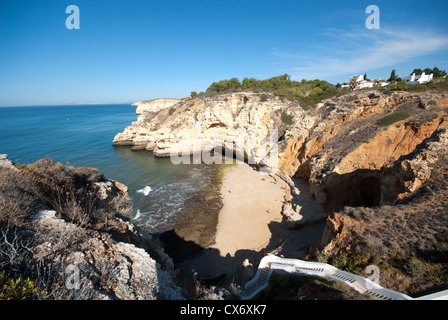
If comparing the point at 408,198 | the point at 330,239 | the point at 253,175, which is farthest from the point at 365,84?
→ the point at 330,239

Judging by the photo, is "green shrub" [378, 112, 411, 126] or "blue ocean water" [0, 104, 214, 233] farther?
"blue ocean water" [0, 104, 214, 233]

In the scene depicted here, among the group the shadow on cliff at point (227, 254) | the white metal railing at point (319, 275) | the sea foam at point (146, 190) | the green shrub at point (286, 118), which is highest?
the green shrub at point (286, 118)

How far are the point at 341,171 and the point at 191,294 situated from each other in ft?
40.3

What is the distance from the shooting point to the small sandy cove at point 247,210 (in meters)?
12.3

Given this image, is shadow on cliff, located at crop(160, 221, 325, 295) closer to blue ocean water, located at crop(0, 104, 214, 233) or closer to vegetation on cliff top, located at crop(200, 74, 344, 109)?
blue ocean water, located at crop(0, 104, 214, 233)

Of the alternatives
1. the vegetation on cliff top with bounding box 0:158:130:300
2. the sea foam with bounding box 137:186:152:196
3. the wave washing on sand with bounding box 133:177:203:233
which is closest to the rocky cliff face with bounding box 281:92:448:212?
the wave washing on sand with bounding box 133:177:203:233

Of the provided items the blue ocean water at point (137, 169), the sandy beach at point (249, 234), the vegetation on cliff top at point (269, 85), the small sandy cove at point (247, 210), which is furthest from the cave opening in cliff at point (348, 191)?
the vegetation on cliff top at point (269, 85)

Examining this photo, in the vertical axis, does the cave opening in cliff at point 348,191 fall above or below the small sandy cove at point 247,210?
above

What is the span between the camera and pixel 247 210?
50.2 ft

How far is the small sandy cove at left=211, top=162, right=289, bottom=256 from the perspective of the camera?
483 inches

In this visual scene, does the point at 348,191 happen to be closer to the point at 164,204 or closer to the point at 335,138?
the point at 335,138

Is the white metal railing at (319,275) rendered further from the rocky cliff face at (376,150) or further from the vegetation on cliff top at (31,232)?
the vegetation on cliff top at (31,232)

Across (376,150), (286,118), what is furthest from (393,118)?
(286,118)

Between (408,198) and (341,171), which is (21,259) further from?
(341,171)
